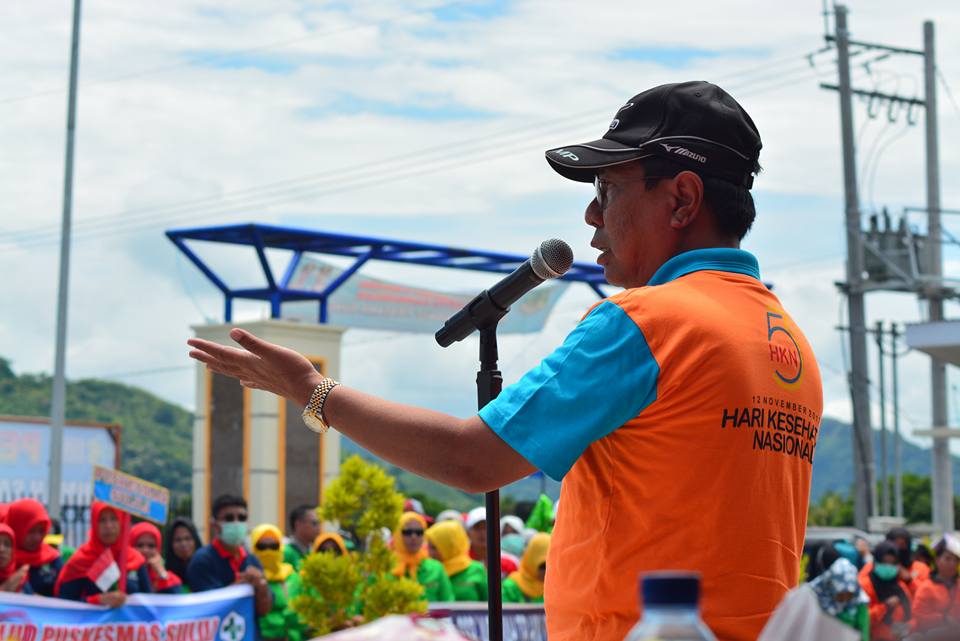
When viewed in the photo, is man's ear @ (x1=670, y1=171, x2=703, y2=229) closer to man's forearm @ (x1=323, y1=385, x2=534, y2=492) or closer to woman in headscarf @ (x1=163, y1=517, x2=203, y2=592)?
man's forearm @ (x1=323, y1=385, x2=534, y2=492)

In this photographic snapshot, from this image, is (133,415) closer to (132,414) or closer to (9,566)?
(132,414)

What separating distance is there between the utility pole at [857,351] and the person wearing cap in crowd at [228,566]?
16367mm

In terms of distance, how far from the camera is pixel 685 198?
2416 mm

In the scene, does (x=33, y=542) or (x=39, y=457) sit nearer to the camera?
(x=33, y=542)

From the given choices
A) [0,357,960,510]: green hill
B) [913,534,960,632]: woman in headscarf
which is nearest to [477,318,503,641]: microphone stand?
[913,534,960,632]: woman in headscarf

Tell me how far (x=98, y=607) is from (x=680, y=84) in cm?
656

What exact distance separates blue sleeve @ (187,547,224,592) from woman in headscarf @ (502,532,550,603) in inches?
90.8

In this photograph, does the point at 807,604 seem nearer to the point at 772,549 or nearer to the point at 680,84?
the point at 772,549

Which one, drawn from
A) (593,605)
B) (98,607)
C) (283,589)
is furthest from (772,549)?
(283,589)

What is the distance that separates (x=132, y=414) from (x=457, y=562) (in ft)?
244

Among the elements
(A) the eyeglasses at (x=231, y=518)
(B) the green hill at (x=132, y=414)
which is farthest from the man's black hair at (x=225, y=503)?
(B) the green hill at (x=132, y=414)

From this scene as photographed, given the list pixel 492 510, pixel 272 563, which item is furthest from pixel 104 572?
pixel 492 510

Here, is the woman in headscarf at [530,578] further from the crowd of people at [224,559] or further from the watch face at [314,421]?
the watch face at [314,421]

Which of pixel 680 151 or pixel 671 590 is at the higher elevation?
pixel 680 151
